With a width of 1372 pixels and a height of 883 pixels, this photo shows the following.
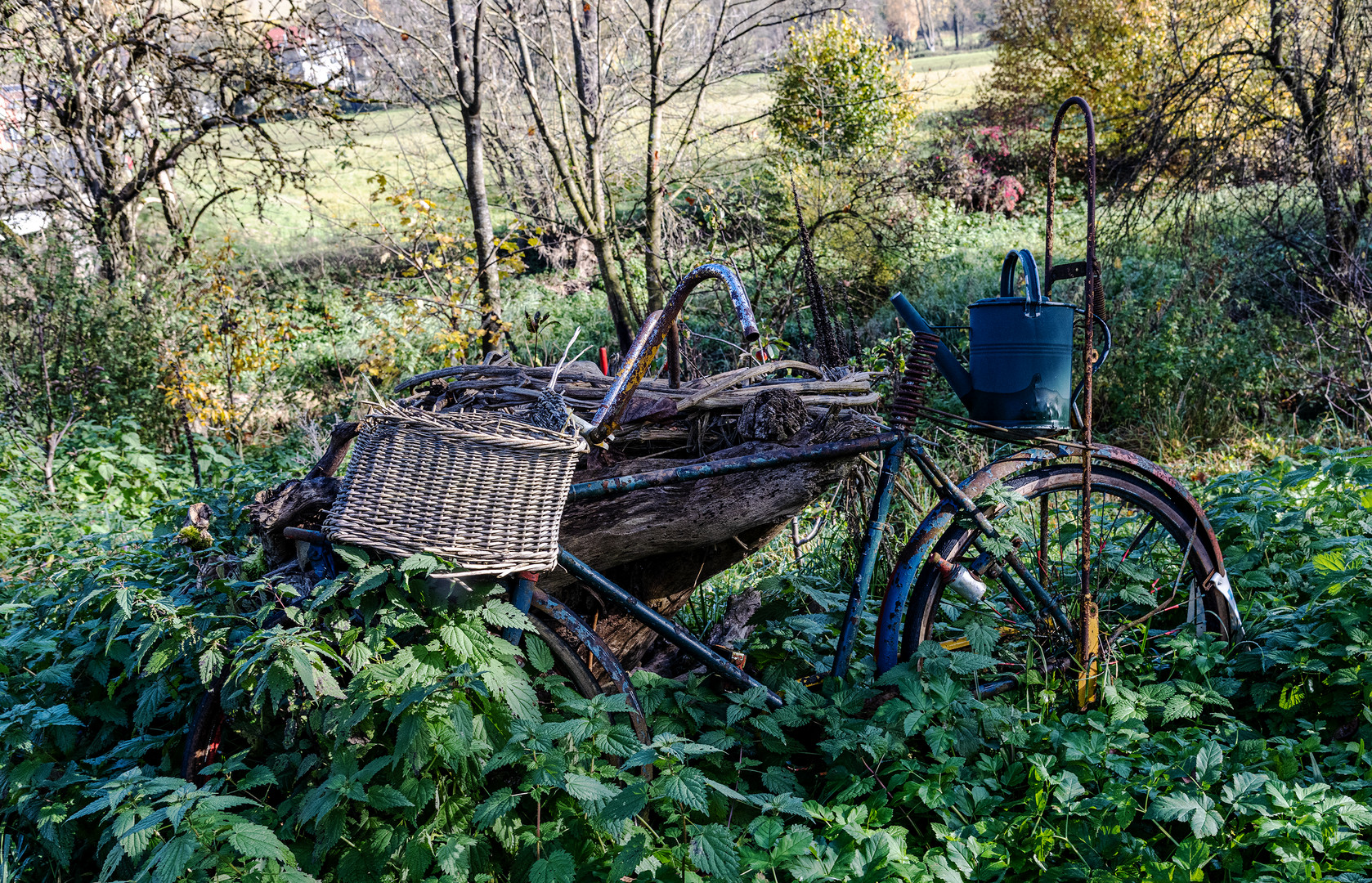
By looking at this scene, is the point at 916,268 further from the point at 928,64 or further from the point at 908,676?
the point at 928,64

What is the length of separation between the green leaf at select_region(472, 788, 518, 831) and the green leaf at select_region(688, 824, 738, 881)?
1.29ft

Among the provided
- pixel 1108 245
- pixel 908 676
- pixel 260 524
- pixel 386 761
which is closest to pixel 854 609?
pixel 908 676

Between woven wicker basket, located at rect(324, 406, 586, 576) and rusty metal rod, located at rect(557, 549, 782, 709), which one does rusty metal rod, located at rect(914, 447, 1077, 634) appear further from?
woven wicker basket, located at rect(324, 406, 586, 576)

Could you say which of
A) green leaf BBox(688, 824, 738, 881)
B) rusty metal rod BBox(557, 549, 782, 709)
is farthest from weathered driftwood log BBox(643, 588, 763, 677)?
green leaf BBox(688, 824, 738, 881)

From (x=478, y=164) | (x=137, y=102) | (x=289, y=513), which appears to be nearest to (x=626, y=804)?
(x=289, y=513)

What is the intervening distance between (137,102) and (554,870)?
887 centimetres

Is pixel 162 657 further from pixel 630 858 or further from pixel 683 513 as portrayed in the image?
pixel 683 513

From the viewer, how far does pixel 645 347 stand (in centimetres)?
228

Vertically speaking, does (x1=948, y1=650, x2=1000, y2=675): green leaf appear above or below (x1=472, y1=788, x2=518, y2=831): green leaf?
below

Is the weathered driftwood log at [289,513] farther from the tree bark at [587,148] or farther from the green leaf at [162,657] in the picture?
the tree bark at [587,148]

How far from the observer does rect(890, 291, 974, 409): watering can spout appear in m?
2.51

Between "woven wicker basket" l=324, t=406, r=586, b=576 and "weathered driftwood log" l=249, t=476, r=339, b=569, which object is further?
"weathered driftwood log" l=249, t=476, r=339, b=569

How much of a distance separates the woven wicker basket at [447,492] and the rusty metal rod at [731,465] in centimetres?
29

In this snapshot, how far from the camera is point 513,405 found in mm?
2396
